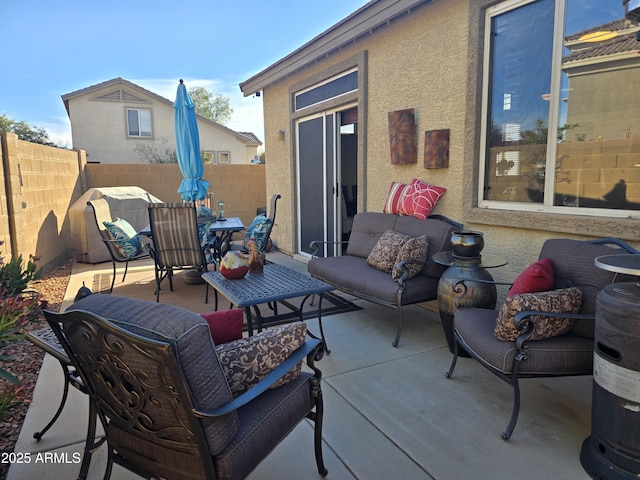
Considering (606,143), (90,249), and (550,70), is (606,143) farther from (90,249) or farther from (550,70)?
(90,249)

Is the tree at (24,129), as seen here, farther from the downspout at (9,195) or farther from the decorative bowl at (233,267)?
the decorative bowl at (233,267)

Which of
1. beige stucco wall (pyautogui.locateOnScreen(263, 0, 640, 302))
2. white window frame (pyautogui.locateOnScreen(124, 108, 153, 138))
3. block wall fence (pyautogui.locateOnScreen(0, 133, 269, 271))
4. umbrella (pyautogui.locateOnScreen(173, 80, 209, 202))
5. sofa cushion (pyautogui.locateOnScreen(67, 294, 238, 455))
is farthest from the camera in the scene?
white window frame (pyautogui.locateOnScreen(124, 108, 153, 138))

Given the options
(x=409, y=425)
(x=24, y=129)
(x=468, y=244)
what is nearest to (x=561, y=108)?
(x=468, y=244)

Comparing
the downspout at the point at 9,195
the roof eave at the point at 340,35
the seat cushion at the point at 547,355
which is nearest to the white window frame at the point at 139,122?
the roof eave at the point at 340,35

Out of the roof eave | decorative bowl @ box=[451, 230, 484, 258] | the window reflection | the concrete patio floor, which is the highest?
the roof eave

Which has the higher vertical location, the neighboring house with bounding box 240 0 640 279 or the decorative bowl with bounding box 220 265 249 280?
the neighboring house with bounding box 240 0 640 279

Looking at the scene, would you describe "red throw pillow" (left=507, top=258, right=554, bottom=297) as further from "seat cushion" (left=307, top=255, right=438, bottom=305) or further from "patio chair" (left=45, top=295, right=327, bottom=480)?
"patio chair" (left=45, top=295, right=327, bottom=480)

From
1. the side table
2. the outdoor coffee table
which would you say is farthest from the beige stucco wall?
the outdoor coffee table

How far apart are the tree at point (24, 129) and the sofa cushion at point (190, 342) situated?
81.7 ft

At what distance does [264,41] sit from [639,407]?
16.9 metres

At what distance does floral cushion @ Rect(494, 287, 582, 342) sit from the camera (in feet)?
7.34

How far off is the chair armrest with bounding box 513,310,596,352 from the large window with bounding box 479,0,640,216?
1.13 meters

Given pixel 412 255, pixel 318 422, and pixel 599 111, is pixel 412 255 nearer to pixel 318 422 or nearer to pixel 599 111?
pixel 599 111

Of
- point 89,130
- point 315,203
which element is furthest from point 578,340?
point 89,130
